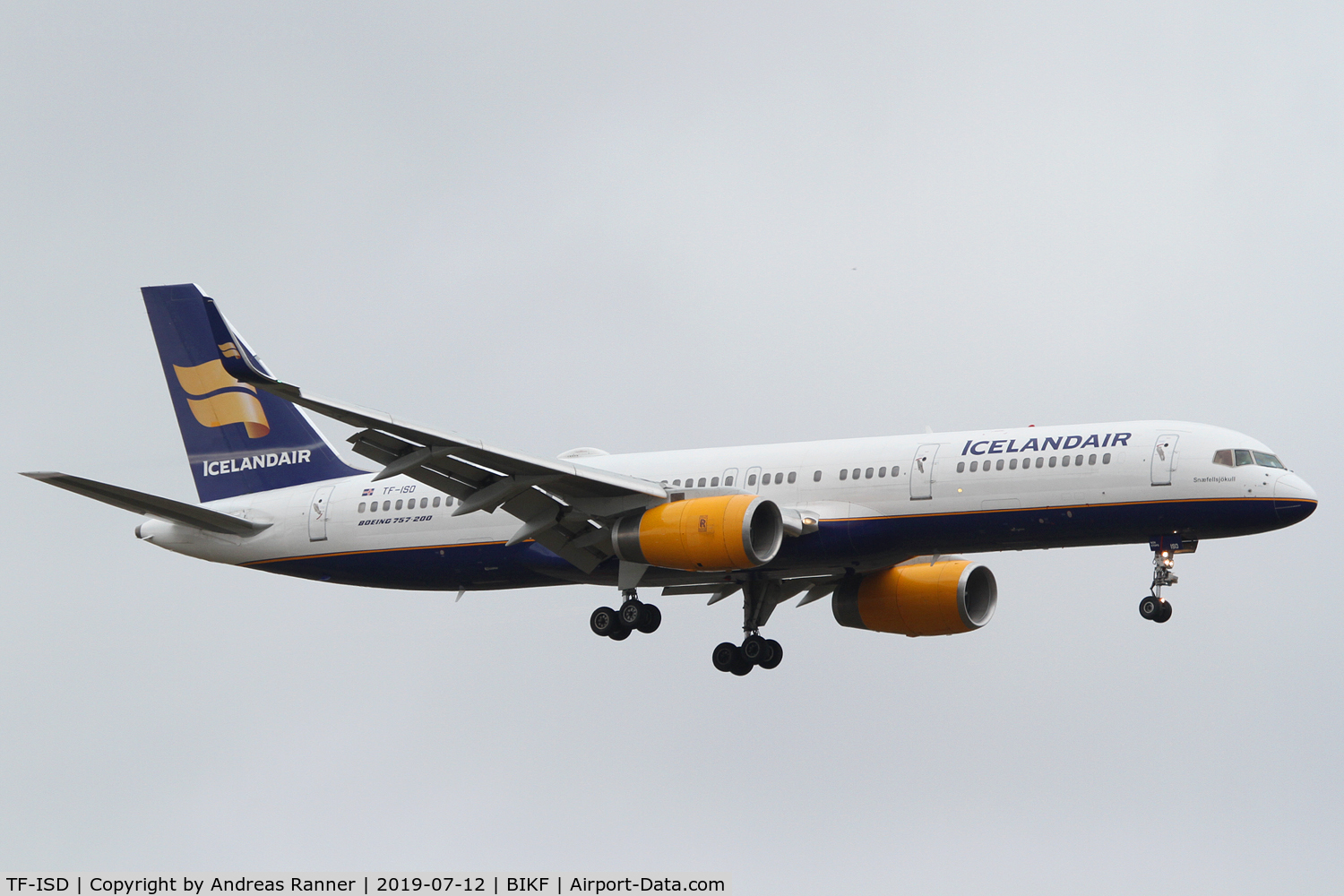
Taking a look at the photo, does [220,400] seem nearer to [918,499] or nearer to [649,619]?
[649,619]

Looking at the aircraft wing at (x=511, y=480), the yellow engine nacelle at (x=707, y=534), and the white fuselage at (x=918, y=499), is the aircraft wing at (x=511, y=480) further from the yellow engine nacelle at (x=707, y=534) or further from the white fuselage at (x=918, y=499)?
the white fuselage at (x=918, y=499)

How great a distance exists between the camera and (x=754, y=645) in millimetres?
46969

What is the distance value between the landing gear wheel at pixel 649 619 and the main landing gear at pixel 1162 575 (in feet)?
38.2

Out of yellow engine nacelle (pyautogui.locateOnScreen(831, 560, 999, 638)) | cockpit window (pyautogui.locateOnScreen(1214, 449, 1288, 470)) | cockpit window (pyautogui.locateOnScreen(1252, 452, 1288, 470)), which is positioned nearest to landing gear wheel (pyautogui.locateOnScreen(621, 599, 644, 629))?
yellow engine nacelle (pyautogui.locateOnScreen(831, 560, 999, 638))

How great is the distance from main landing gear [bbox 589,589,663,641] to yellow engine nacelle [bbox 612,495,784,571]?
3.37m

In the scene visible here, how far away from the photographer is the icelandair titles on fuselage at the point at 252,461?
49.5 m

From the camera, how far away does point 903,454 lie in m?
41.9

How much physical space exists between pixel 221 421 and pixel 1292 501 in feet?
92.5

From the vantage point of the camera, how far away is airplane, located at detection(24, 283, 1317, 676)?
130 feet

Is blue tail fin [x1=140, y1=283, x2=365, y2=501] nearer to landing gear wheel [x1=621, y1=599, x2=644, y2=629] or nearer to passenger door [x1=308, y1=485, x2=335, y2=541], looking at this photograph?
passenger door [x1=308, y1=485, x2=335, y2=541]

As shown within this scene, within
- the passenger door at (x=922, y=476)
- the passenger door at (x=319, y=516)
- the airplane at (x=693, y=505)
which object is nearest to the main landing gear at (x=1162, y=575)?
the airplane at (x=693, y=505)

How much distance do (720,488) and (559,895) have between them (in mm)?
10251

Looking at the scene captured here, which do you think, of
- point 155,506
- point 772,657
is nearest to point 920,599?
point 772,657

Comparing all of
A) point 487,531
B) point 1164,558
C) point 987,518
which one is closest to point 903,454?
point 987,518
